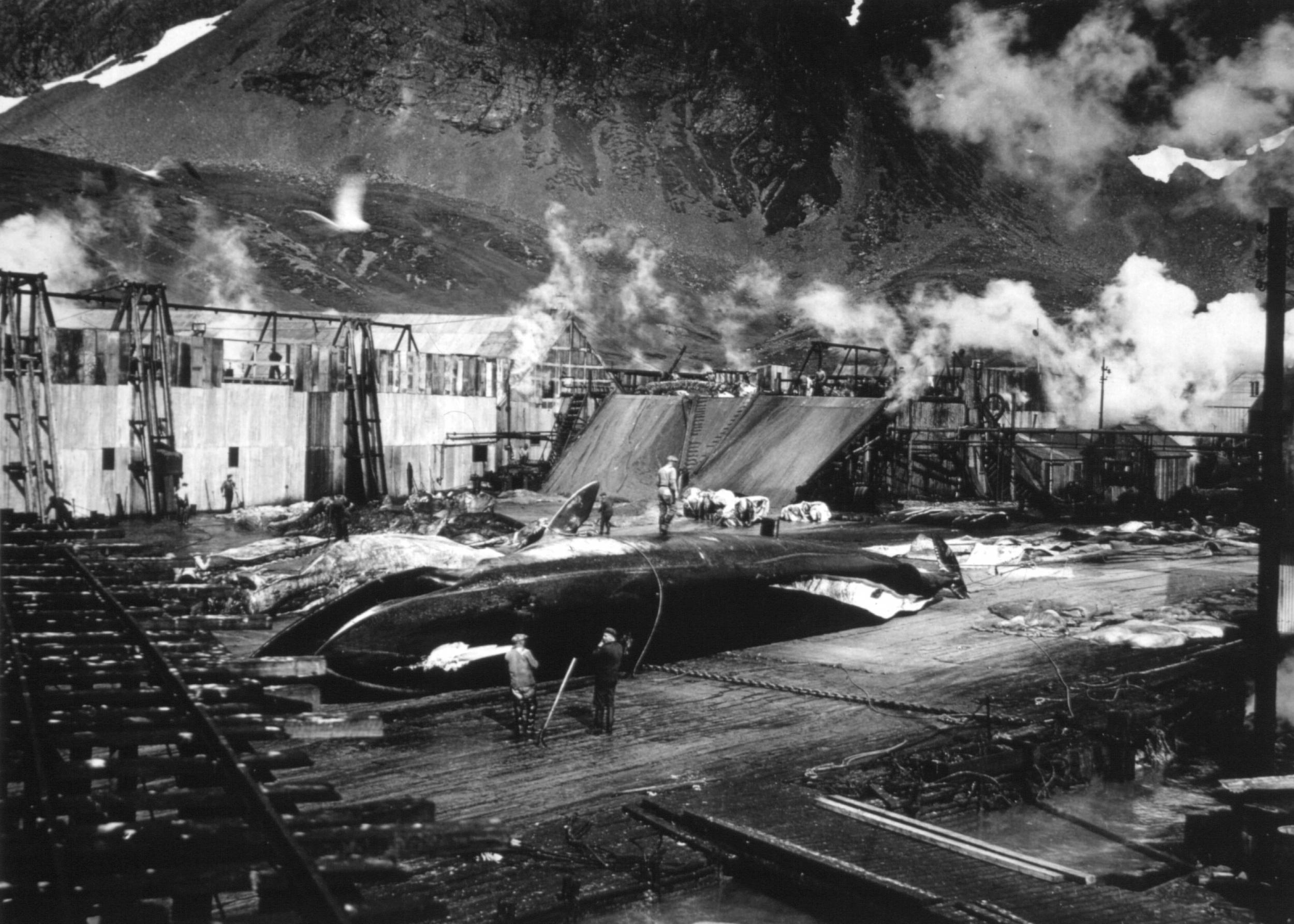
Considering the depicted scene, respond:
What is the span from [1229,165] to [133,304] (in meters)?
128

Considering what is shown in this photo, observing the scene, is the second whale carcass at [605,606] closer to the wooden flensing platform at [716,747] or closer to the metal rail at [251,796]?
the wooden flensing platform at [716,747]

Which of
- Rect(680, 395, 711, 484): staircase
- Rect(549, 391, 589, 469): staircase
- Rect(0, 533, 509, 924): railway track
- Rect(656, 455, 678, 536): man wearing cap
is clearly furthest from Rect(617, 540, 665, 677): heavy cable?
Rect(549, 391, 589, 469): staircase

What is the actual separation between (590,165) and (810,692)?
12805 centimetres

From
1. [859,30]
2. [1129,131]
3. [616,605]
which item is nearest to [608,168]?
[859,30]

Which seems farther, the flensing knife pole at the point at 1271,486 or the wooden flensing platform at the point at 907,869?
the flensing knife pole at the point at 1271,486

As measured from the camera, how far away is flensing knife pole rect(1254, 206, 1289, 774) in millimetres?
11891

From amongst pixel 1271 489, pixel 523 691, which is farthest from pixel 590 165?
pixel 1271 489

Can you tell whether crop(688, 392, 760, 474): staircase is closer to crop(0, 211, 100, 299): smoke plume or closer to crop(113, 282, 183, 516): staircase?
crop(113, 282, 183, 516): staircase

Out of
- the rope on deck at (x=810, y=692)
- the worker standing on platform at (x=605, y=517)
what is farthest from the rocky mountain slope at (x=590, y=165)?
the rope on deck at (x=810, y=692)

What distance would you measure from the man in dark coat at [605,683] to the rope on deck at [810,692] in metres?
2.84

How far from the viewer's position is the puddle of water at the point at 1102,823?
9656 mm

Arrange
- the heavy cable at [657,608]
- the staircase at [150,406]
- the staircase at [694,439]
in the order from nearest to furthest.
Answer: the heavy cable at [657,608]
the staircase at [150,406]
the staircase at [694,439]

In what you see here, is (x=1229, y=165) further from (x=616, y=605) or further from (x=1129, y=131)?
(x=616, y=605)

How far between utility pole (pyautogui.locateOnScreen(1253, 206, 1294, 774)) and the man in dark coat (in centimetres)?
740
